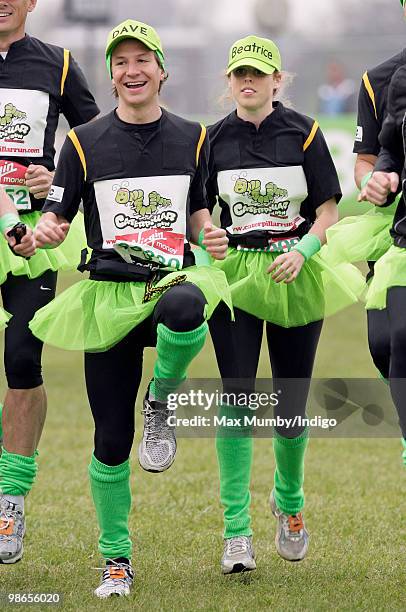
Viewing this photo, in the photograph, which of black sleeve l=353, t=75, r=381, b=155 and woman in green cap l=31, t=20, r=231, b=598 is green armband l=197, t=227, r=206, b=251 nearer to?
woman in green cap l=31, t=20, r=231, b=598

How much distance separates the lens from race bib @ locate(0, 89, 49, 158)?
5.58 meters

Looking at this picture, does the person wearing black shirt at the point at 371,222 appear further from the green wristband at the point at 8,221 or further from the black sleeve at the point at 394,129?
the green wristband at the point at 8,221

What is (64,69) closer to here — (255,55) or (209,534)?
(255,55)

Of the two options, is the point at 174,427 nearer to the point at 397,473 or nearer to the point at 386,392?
the point at 386,392

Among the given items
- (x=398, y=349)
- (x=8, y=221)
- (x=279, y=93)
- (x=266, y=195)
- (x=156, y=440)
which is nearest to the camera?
(x=398, y=349)

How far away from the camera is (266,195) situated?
5.57 metres

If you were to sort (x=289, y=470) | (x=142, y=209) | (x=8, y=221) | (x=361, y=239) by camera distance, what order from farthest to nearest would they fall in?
1. (x=289, y=470)
2. (x=361, y=239)
3. (x=8, y=221)
4. (x=142, y=209)

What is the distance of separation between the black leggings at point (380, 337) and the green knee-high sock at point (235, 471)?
691 mm

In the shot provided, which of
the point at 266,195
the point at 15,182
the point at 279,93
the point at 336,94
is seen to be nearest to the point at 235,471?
the point at 266,195

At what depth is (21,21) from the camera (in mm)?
5660

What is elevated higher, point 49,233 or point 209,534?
point 49,233

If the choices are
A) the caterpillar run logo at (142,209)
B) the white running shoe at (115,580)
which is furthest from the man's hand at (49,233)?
the white running shoe at (115,580)

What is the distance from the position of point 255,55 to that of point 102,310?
1.39 metres

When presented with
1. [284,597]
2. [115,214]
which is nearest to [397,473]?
[284,597]
